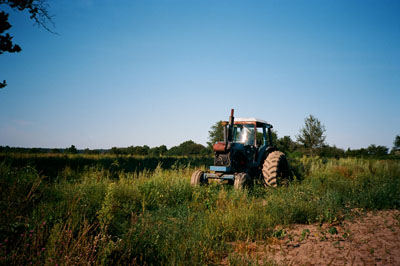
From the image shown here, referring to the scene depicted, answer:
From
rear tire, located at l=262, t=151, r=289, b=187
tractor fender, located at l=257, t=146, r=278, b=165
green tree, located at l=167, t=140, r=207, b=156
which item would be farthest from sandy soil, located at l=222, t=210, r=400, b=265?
green tree, located at l=167, t=140, r=207, b=156

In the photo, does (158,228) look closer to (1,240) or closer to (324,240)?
(1,240)

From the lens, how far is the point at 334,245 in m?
3.31

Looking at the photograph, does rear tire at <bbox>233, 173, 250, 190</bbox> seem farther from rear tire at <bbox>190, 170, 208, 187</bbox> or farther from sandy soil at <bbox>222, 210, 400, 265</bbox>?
sandy soil at <bbox>222, 210, 400, 265</bbox>

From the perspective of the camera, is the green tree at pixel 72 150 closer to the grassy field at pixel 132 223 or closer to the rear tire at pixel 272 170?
the grassy field at pixel 132 223

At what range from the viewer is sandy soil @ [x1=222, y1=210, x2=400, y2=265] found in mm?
2949

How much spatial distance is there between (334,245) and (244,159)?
4.65 meters

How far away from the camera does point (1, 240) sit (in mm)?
2984

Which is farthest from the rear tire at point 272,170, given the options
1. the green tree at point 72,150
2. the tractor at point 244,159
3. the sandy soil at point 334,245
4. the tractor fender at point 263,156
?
the green tree at point 72,150

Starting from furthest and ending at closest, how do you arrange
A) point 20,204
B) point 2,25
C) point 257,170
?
1. point 2,25
2. point 257,170
3. point 20,204

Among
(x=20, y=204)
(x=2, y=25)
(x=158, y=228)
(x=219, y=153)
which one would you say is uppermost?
(x=2, y=25)

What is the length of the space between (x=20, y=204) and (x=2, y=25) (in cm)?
862

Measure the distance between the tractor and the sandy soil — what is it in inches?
112

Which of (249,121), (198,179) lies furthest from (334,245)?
(249,121)

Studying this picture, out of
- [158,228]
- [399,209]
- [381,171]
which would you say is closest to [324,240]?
[158,228]
